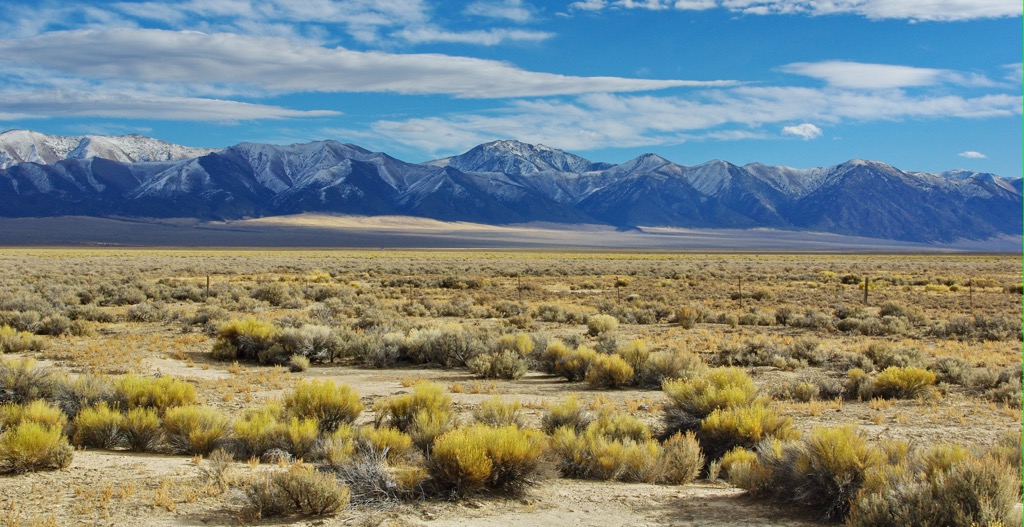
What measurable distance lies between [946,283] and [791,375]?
130ft

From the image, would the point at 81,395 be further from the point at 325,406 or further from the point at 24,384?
the point at 325,406

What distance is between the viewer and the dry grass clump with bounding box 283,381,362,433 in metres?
10.6

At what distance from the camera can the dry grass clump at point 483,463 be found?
7.79 meters

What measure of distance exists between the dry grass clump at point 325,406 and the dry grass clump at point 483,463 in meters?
2.87

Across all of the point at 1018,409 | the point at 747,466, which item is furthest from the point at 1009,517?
the point at 1018,409

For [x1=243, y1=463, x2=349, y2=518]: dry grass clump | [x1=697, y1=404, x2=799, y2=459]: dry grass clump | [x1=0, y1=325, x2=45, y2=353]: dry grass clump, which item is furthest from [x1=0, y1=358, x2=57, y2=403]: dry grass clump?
[x1=697, y1=404, x2=799, y2=459]: dry grass clump

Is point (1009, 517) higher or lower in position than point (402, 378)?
higher

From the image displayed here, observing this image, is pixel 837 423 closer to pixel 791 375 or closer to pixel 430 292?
pixel 791 375

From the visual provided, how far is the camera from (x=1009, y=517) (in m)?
6.03

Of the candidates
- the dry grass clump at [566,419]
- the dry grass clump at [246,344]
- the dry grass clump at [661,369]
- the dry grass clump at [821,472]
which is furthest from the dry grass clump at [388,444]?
the dry grass clump at [246,344]

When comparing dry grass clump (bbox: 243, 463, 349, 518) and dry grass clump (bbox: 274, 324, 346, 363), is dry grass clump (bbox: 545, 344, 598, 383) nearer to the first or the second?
dry grass clump (bbox: 274, 324, 346, 363)

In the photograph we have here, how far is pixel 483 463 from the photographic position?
778 cm

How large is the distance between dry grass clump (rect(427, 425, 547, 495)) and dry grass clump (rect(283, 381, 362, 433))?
2.87 m

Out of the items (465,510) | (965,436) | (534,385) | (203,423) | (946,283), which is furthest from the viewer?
(946,283)
